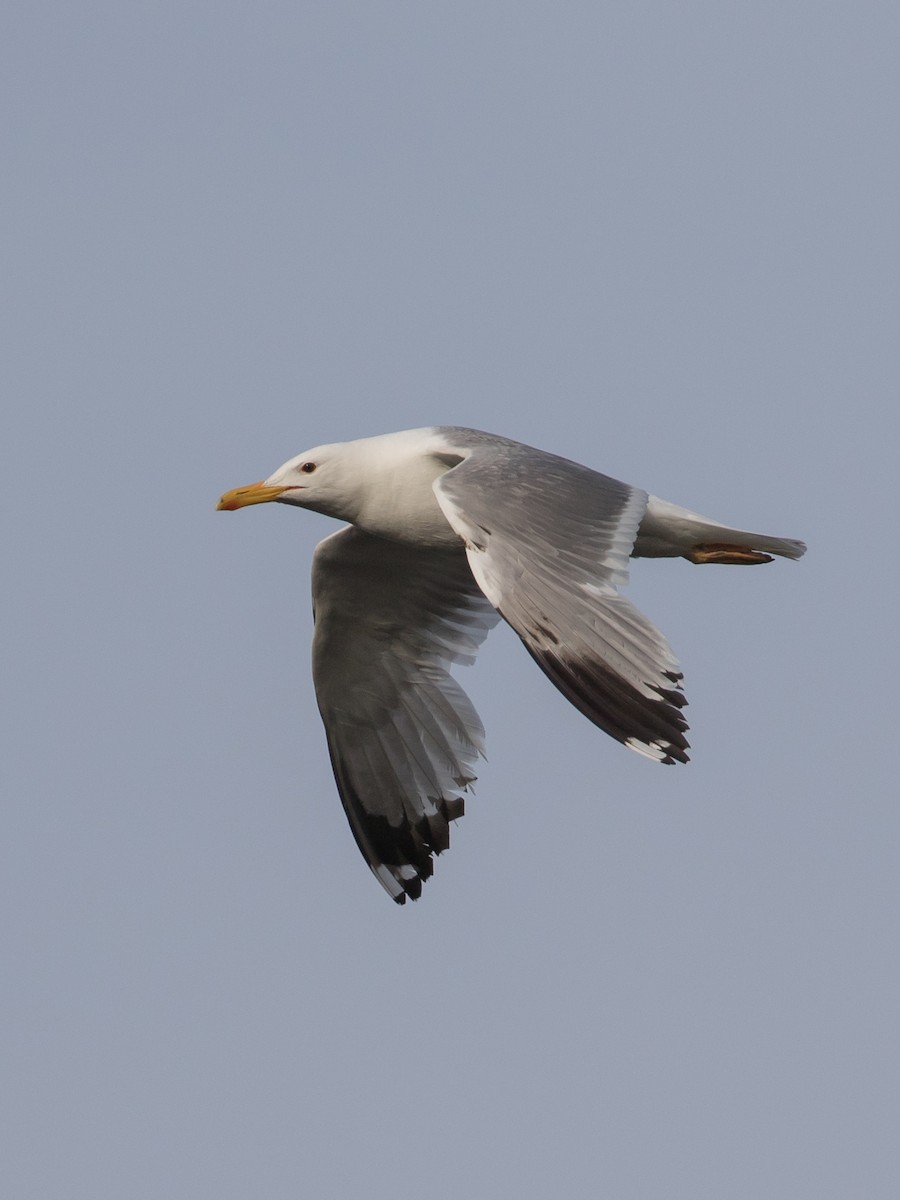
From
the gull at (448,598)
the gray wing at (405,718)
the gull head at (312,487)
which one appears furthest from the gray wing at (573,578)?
the gray wing at (405,718)

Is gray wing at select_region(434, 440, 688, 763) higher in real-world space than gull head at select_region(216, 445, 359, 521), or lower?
lower

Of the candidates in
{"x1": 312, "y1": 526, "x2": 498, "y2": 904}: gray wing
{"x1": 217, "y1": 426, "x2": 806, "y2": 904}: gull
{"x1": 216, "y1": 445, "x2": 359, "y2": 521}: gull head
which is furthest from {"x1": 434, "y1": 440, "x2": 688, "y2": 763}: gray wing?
{"x1": 312, "y1": 526, "x2": 498, "y2": 904}: gray wing

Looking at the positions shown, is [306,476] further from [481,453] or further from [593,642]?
[593,642]

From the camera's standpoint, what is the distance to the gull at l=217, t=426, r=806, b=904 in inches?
345

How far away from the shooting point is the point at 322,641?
1247 cm

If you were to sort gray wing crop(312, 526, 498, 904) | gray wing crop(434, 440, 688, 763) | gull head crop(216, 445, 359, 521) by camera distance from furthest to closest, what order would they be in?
1. gray wing crop(312, 526, 498, 904)
2. gull head crop(216, 445, 359, 521)
3. gray wing crop(434, 440, 688, 763)

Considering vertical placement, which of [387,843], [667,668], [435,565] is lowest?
[387,843]

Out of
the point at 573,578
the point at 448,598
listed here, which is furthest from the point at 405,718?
the point at 573,578

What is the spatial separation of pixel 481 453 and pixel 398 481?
2.00ft

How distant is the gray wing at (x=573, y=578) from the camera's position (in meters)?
8.56

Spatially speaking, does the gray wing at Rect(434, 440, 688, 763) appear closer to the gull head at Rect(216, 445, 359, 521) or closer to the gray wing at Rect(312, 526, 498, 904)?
the gull head at Rect(216, 445, 359, 521)

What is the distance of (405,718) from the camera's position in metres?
12.6

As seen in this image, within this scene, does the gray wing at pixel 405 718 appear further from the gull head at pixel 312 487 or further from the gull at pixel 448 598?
the gull head at pixel 312 487

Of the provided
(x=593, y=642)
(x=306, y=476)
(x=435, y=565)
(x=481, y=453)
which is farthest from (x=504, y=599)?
(x=435, y=565)
